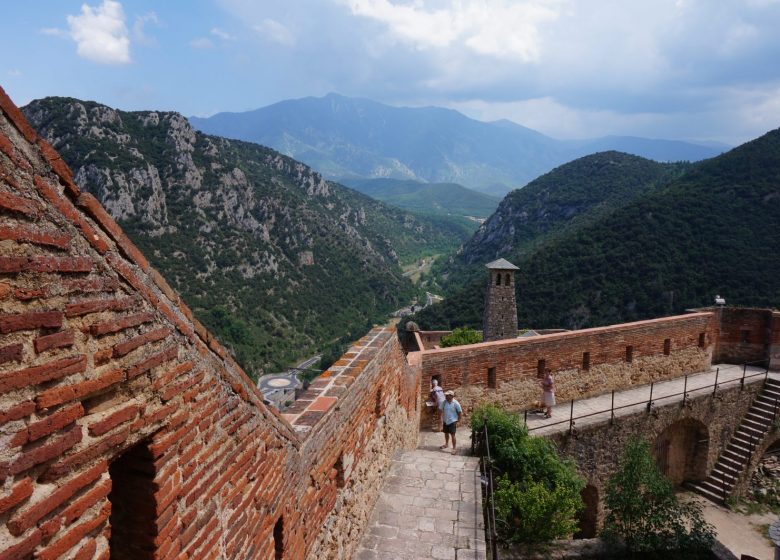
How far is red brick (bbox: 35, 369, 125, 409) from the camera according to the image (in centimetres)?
165

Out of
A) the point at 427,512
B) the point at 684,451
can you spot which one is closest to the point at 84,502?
the point at 427,512

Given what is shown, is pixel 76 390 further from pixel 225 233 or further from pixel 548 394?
pixel 225 233

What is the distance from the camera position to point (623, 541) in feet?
30.7

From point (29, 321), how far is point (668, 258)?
44.1m

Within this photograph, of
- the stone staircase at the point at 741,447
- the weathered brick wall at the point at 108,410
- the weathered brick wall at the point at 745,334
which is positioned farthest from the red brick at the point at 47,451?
the weathered brick wall at the point at 745,334

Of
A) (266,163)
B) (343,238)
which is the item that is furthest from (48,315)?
(266,163)

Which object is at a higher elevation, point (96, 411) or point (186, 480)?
point (96, 411)

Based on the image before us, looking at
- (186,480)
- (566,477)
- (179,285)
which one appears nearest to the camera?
(186,480)

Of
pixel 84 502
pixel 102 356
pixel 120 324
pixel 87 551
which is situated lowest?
pixel 87 551

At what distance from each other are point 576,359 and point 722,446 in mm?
5406

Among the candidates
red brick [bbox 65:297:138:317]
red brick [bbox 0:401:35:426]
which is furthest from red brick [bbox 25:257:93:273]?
red brick [bbox 0:401:35:426]

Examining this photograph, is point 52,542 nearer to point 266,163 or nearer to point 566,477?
point 566,477

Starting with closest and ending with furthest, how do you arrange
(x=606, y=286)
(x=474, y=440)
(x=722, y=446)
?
1. (x=474, y=440)
2. (x=722, y=446)
3. (x=606, y=286)

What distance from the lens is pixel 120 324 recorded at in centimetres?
207
